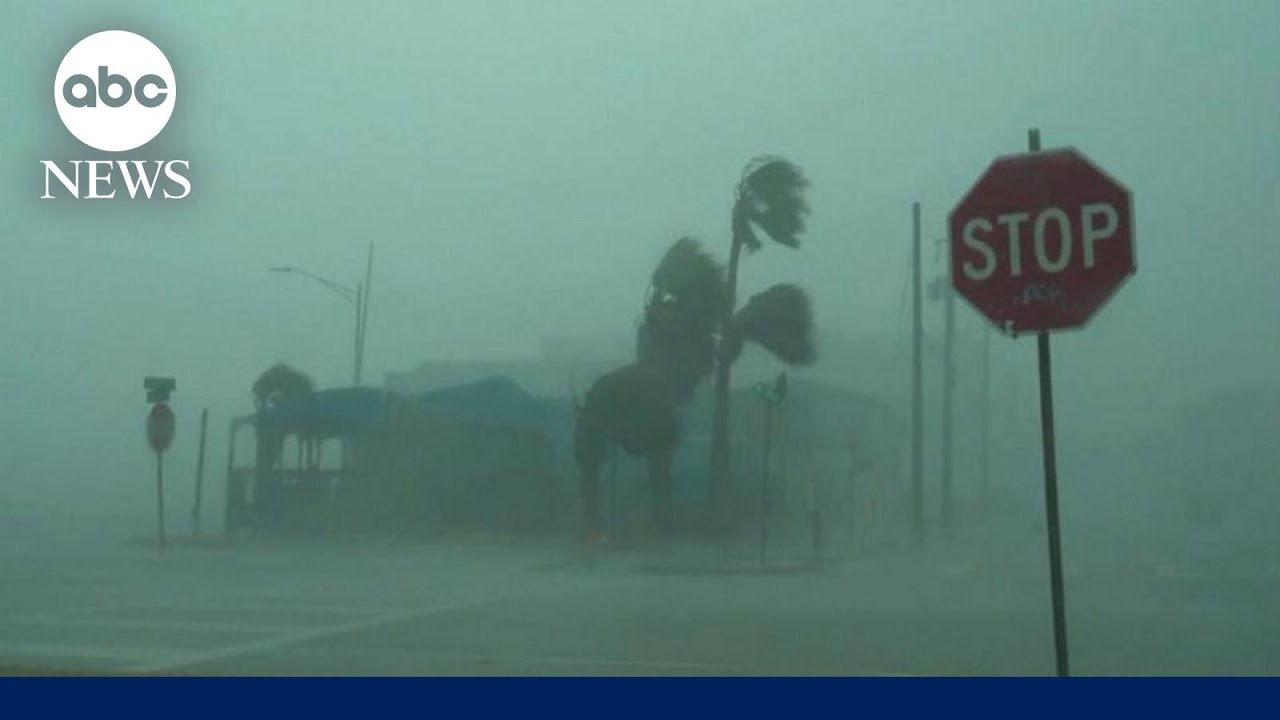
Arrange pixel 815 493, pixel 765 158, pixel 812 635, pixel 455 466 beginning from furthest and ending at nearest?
1. pixel 815 493
2. pixel 455 466
3. pixel 765 158
4. pixel 812 635

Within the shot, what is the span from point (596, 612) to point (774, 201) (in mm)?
4778

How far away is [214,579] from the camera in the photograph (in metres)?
19.8

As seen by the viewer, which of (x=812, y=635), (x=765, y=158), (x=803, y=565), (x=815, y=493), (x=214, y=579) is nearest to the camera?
(x=812, y=635)

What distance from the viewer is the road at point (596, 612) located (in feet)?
41.3

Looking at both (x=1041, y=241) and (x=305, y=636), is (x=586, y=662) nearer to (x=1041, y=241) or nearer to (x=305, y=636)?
(x=305, y=636)

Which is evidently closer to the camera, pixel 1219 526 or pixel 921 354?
pixel 1219 526

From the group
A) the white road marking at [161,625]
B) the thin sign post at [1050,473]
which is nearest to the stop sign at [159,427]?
the white road marking at [161,625]

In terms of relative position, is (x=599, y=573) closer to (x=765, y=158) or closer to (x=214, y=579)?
(x=214, y=579)

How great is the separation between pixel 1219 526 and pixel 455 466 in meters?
11.5

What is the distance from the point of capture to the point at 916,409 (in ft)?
82.2

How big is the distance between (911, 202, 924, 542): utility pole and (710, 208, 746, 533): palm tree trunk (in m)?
2.39

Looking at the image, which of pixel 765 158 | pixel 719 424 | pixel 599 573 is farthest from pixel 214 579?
pixel 765 158

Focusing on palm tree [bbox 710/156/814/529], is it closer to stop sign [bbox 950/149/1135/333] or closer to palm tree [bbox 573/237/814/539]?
palm tree [bbox 573/237/814/539]

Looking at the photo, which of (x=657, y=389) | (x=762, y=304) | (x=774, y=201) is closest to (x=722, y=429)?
(x=657, y=389)
